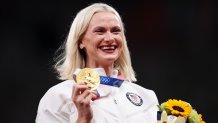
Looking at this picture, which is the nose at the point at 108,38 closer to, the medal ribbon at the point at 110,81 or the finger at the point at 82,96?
the medal ribbon at the point at 110,81

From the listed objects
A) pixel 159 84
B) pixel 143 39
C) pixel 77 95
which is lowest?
pixel 159 84

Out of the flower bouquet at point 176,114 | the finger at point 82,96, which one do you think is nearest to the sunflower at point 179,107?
the flower bouquet at point 176,114

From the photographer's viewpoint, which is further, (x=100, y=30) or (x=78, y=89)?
(x=100, y=30)

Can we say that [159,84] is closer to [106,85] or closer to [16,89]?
[16,89]

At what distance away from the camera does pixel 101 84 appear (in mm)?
2791

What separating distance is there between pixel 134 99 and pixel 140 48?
7.95 ft

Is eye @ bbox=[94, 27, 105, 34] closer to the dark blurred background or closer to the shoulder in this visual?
the shoulder

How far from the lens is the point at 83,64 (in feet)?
9.75

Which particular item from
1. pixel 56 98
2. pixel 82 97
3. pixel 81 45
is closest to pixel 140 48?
pixel 81 45

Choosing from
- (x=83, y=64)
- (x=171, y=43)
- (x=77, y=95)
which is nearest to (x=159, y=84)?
(x=171, y=43)

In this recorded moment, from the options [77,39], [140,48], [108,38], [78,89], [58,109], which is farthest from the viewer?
[140,48]

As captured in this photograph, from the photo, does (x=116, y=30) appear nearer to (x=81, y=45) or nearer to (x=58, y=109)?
(x=81, y=45)

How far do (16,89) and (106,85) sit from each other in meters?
2.31

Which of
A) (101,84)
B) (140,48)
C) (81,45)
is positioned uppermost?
(81,45)
